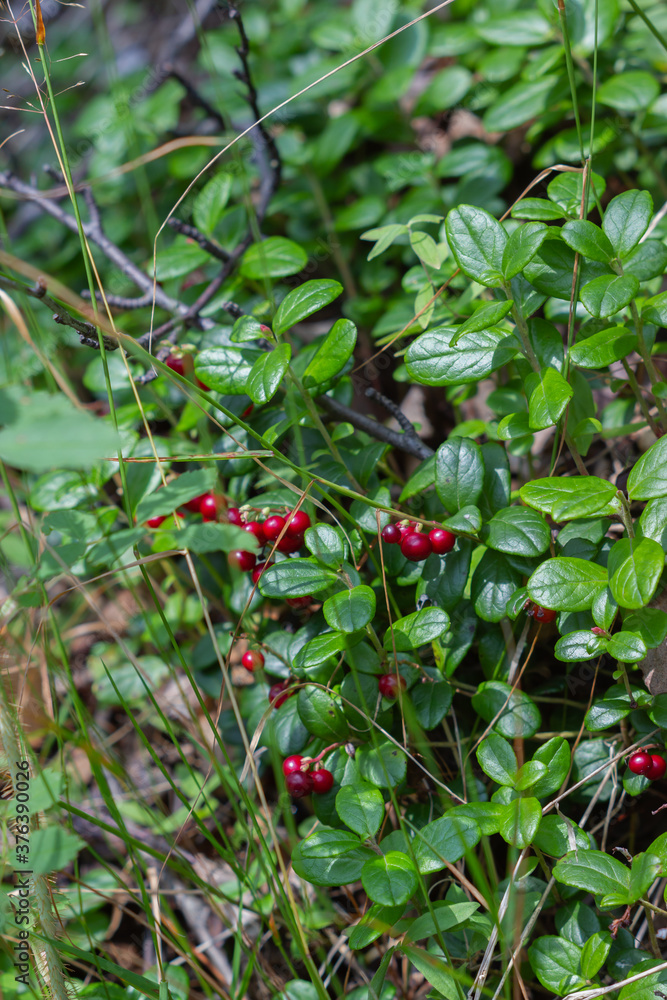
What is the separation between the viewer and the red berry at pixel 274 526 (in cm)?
167

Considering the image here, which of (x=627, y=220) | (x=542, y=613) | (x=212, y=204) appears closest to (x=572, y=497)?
(x=542, y=613)

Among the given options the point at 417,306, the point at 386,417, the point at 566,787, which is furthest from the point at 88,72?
the point at 566,787

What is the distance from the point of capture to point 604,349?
1.50 metres

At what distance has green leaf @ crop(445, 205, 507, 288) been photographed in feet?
5.13

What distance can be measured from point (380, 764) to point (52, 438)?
1003 millimetres

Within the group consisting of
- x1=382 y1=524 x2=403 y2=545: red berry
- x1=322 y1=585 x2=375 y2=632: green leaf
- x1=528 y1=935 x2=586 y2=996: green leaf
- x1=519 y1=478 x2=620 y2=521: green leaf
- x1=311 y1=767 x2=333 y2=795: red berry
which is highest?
x1=519 y1=478 x2=620 y2=521: green leaf

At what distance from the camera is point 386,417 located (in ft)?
8.68

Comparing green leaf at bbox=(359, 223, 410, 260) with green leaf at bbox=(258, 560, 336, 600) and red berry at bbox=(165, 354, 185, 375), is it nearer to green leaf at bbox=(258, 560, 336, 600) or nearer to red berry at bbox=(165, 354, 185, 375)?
red berry at bbox=(165, 354, 185, 375)

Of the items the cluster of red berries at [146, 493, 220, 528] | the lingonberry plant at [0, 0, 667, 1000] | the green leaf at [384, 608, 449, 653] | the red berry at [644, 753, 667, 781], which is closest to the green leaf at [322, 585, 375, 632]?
the lingonberry plant at [0, 0, 667, 1000]

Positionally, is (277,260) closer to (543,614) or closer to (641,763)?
(543,614)

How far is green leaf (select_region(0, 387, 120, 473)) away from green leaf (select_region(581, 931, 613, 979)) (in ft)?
4.15

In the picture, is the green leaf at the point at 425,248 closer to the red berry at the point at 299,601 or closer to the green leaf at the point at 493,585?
the green leaf at the point at 493,585

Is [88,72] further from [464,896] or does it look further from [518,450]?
[464,896]

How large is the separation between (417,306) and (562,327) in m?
0.48
